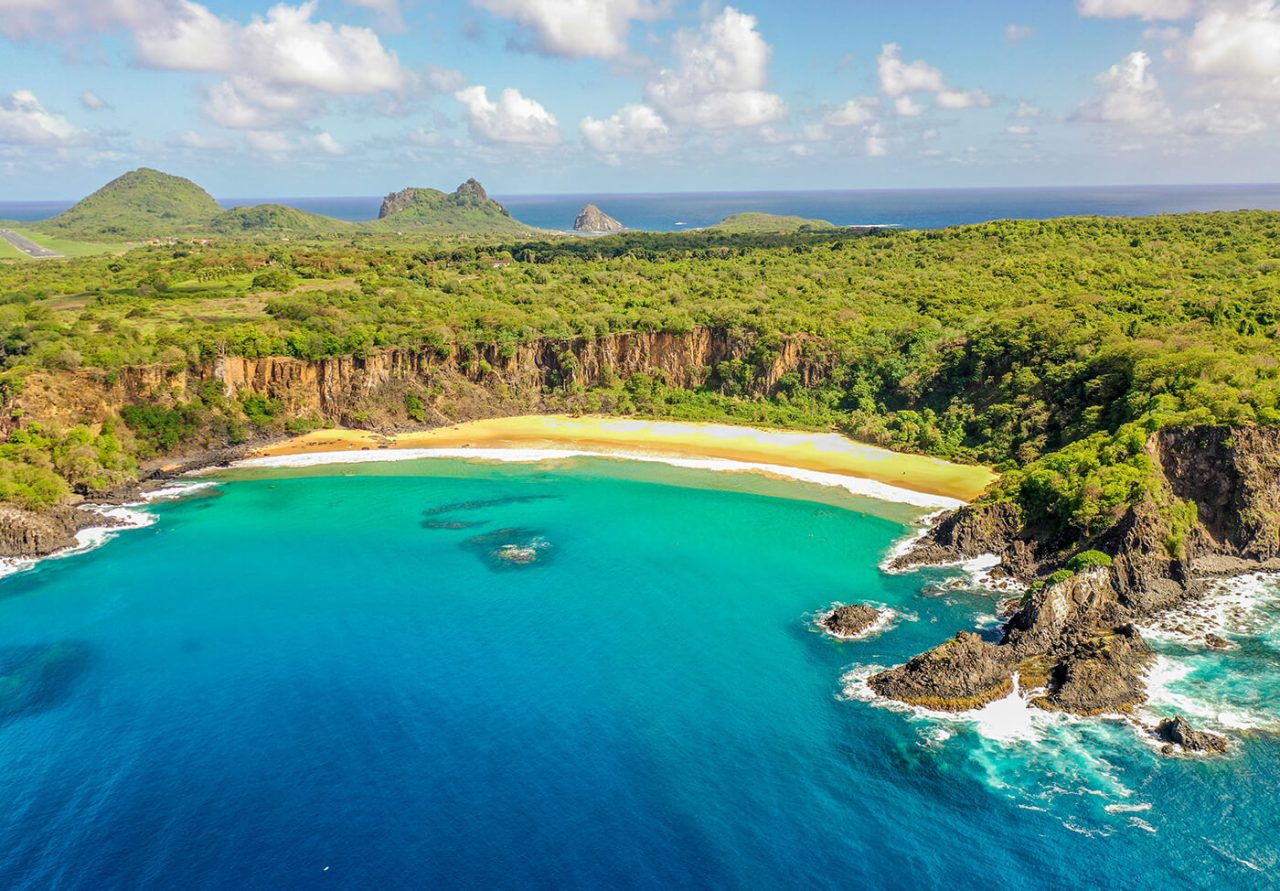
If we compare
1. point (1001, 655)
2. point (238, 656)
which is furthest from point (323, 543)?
point (1001, 655)

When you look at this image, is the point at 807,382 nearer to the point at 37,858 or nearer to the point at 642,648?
the point at 642,648

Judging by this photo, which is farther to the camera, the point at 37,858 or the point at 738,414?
the point at 738,414

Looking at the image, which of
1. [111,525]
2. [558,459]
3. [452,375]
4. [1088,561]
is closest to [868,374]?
[558,459]

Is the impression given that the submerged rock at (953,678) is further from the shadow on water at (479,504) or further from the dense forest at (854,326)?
the shadow on water at (479,504)

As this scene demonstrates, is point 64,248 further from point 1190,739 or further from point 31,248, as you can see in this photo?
point 1190,739

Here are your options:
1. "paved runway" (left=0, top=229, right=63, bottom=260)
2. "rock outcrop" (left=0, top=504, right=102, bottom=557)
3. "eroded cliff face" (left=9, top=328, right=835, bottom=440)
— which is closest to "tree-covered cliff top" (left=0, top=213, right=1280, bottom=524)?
"eroded cliff face" (left=9, top=328, right=835, bottom=440)

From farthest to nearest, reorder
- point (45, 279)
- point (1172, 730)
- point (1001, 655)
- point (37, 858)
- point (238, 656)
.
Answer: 1. point (45, 279)
2. point (238, 656)
3. point (1001, 655)
4. point (1172, 730)
5. point (37, 858)
